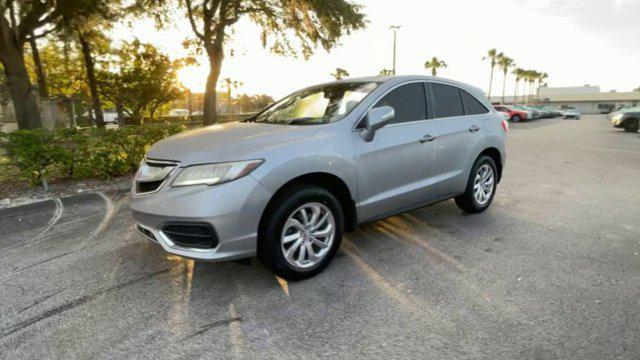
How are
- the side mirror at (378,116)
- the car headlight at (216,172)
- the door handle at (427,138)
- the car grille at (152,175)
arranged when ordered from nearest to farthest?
the car headlight at (216,172)
the car grille at (152,175)
the side mirror at (378,116)
the door handle at (427,138)

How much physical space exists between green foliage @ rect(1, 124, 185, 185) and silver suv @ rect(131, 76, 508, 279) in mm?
3908

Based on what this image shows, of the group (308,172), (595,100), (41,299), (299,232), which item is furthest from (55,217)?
(595,100)

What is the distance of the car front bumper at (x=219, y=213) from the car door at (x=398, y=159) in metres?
1.05

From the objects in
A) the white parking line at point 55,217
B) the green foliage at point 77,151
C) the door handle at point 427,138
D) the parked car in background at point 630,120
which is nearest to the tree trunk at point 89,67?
the green foliage at point 77,151

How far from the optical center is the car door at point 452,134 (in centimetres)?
413

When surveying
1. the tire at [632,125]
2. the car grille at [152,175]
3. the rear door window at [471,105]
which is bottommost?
the tire at [632,125]

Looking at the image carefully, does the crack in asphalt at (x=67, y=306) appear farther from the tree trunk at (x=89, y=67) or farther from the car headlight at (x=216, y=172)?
the tree trunk at (x=89, y=67)

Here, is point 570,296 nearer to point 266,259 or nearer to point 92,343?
point 266,259

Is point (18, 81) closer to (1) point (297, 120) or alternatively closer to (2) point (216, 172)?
(1) point (297, 120)

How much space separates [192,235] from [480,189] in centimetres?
371

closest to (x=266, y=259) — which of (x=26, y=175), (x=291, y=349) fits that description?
(x=291, y=349)

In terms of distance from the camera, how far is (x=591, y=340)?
2.34 m

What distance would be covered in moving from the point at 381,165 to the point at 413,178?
53 cm

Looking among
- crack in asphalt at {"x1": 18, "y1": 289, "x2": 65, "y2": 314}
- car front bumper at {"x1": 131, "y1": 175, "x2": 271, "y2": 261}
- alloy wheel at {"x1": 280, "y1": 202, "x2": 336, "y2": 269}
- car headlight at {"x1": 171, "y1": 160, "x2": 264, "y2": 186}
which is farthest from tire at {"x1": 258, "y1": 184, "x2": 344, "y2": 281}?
crack in asphalt at {"x1": 18, "y1": 289, "x2": 65, "y2": 314}
